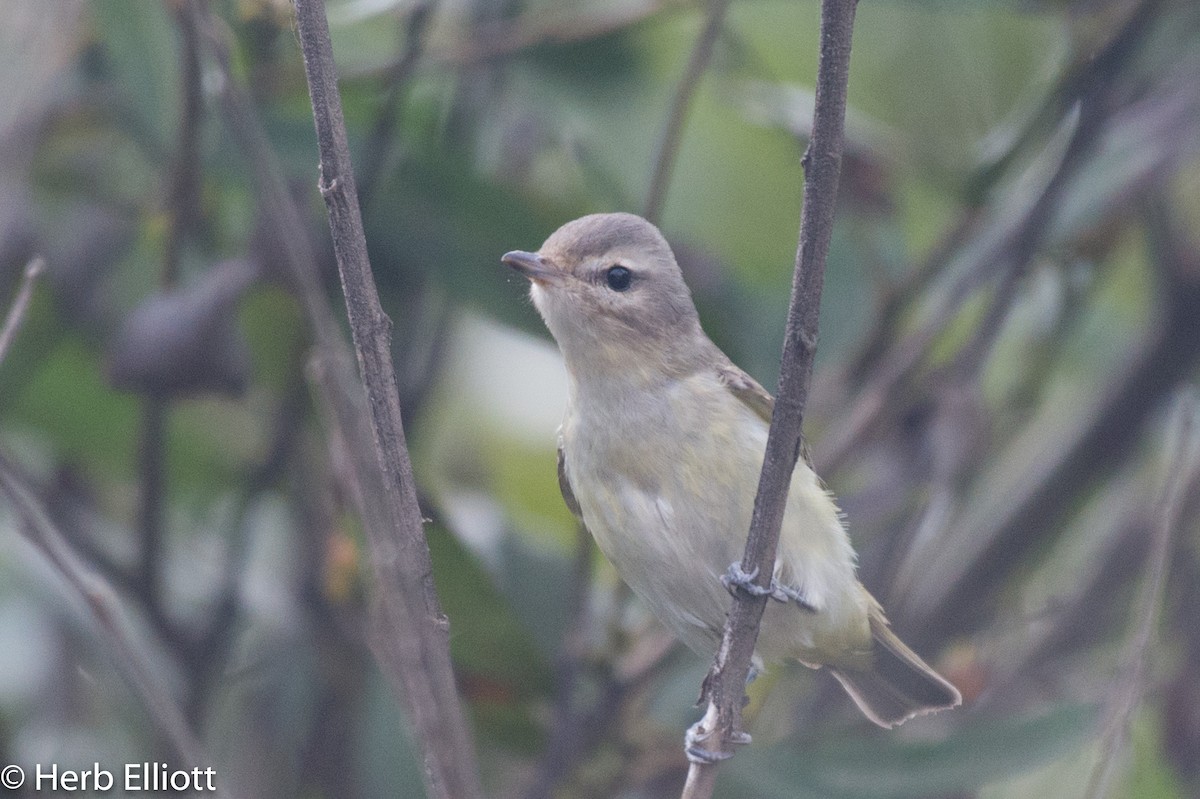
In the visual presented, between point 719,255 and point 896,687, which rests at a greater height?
point 719,255

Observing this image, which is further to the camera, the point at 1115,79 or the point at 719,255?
the point at 719,255

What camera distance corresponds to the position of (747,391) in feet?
10.1

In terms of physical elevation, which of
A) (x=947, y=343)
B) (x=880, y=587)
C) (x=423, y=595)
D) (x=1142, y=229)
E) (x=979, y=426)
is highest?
(x=1142, y=229)

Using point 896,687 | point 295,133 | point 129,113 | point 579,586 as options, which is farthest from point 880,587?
point 129,113

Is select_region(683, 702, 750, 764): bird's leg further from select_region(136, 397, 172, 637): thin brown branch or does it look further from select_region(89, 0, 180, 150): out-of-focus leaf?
select_region(89, 0, 180, 150): out-of-focus leaf

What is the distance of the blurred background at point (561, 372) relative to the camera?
3.38m

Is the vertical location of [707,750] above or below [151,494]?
below

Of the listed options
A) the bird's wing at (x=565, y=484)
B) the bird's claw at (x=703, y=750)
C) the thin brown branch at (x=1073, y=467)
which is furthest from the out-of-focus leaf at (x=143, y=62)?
the thin brown branch at (x=1073, y=467)

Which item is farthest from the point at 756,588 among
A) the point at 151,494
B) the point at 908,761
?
the point at 151,494

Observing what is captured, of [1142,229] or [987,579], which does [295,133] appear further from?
[1142,229]

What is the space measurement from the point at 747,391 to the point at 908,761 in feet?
3.51

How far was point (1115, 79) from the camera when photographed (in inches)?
141

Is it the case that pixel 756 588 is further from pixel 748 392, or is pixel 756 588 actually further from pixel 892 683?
pixel 892 683

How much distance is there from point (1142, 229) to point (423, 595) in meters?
3.26
